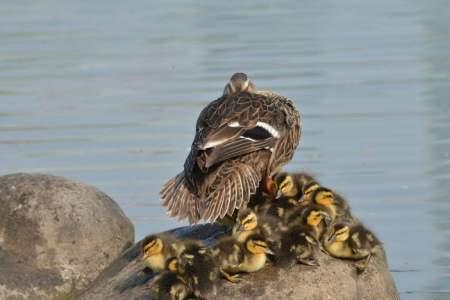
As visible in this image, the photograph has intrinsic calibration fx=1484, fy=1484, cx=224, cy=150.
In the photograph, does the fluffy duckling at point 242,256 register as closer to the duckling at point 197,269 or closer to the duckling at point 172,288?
the duckling at point 197,269

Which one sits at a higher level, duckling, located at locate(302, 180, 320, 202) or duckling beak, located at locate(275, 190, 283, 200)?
duckling, located at locate(302, 180, 320, 202)

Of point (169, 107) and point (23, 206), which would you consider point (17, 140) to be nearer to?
point (169, 107)

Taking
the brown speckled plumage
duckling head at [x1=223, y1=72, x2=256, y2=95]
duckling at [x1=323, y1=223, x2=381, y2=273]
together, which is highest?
duckling head at [x1=223, y1=72, x2=256, y2=95]

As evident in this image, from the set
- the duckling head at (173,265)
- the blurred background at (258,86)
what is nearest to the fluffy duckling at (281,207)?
the duckling head at (173,265)

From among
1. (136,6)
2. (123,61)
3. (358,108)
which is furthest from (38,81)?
(136,6)

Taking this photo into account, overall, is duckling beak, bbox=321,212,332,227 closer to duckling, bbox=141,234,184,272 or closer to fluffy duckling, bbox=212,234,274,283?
fluffy duckling, bbox=212,234,274,283

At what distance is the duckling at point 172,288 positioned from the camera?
25.5 feet

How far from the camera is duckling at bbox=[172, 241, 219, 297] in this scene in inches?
309

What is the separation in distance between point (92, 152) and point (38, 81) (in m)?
4.10

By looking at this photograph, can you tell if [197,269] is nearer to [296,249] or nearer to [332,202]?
[296,249]

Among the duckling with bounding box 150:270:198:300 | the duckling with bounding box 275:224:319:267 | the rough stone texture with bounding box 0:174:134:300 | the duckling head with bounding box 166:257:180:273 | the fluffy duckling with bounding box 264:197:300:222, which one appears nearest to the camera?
the duckling with bounding box 150:270:198:300

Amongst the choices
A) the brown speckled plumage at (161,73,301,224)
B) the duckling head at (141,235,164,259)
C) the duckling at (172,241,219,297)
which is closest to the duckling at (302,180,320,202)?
the brown speckled plumage at (161,73,301,224)

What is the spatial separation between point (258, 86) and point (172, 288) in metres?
8.78

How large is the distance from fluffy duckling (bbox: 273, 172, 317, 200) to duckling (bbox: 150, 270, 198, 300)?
121 cm
